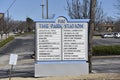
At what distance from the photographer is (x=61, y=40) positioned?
18.9 metres

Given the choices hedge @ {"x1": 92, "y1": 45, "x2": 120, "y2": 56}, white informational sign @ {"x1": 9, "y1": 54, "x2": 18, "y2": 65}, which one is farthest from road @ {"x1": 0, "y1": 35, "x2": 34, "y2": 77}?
hedge @ {"x1": 92, "y1": 45, "x2": 120, "y2": 56}

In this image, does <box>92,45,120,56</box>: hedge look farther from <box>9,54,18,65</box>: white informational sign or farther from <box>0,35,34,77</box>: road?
<box>9,54,18,65</box>: white informational sign

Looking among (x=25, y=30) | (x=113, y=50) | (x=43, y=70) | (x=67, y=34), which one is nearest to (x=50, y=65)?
(x=43, y=70)

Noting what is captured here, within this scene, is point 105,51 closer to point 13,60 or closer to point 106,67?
point 106,67

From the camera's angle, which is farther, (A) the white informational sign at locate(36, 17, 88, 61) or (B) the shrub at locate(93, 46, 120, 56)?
(B) the shrub at locate(93, 46, 120, 56)

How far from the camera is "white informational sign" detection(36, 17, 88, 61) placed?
18922 millimetres

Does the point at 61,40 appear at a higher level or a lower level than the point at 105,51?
higher

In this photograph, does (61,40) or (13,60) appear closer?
(13,60)

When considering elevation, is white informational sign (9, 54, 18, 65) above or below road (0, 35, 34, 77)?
above

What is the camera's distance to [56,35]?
1892cm

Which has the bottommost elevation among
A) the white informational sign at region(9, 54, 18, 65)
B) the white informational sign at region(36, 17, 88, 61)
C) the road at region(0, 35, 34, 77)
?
the road at region(0, 35, 34, 77)

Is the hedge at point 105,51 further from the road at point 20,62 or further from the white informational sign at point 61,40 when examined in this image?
the white informational sign at point 61,40

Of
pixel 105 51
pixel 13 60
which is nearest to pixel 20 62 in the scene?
pixel 105 51

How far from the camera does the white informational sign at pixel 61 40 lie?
18.9m
